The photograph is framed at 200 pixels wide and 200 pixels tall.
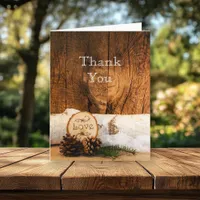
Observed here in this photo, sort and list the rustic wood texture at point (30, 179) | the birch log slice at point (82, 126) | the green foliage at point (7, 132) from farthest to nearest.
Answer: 1. the green foliage at point (7, 132)
2. the birch log slice at point (82, 126)
3. the rustic wood texture at point (30, 179)

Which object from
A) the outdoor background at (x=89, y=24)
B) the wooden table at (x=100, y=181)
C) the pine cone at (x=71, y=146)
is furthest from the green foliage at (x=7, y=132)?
the wooden table at (x=100, y=181)

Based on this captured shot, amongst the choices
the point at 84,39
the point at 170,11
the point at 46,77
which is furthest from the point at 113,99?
the point at 46,77

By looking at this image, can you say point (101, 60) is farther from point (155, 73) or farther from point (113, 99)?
point (155, 73)

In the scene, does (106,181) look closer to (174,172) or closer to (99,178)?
(99,178)

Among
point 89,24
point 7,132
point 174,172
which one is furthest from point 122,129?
point 7,132

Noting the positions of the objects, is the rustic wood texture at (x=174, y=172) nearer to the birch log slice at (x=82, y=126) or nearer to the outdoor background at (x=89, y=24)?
the birch log slice at (x=82, y=126)

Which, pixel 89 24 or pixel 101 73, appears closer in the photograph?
pixel 101 73
